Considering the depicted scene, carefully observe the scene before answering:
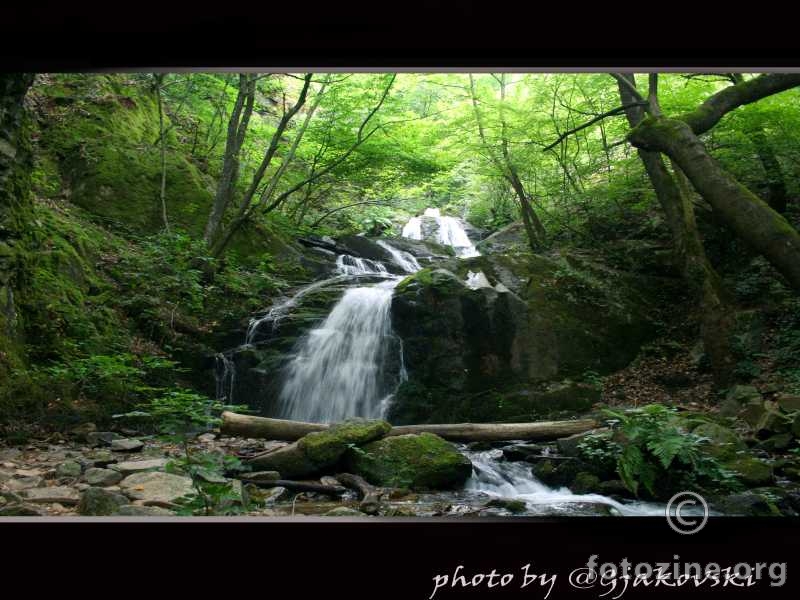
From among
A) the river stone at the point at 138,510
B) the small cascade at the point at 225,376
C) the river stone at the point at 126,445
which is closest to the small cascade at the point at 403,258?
the small cascade at the point at 225,376

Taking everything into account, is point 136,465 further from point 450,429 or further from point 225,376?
point 450,429

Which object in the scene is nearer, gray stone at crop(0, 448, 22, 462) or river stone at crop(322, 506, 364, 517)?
river stone at crop(322, 506, 364, 517)

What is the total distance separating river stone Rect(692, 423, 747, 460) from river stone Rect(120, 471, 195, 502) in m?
4.05

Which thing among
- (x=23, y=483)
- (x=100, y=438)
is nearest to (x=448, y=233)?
(x=100, y=438)

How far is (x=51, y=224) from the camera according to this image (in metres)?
6.62

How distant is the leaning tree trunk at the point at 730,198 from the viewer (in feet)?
17.6

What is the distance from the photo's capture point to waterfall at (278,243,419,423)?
7324 millimetres

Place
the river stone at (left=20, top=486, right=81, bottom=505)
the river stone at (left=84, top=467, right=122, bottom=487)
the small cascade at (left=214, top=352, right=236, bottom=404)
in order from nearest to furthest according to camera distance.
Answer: the river stone at (left=20, top=486, right=81, bottom=505), the river stone at (left=84, top=467, right=122, bottom=487), the small cascade at (left=214, top=352, right=236, bottom=404)

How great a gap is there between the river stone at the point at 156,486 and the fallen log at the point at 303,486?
2.30 feet

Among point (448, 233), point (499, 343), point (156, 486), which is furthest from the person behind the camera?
point (448, 233)

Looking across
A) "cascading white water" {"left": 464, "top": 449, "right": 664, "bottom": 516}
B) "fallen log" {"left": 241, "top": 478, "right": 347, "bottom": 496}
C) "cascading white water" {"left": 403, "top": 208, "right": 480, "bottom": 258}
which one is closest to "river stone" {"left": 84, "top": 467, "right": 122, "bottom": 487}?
"fallen log" {"left": 241, "top": 478, "right": 347, "bottom": 496}

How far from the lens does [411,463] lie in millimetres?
4723

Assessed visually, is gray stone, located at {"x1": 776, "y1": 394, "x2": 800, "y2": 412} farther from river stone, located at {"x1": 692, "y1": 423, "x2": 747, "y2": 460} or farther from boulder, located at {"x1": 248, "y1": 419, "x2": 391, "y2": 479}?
boulder, located at {"x1": 248, "y1": 419, "x2": 391, "y2": 479}

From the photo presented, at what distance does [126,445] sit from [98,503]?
1912 mm
